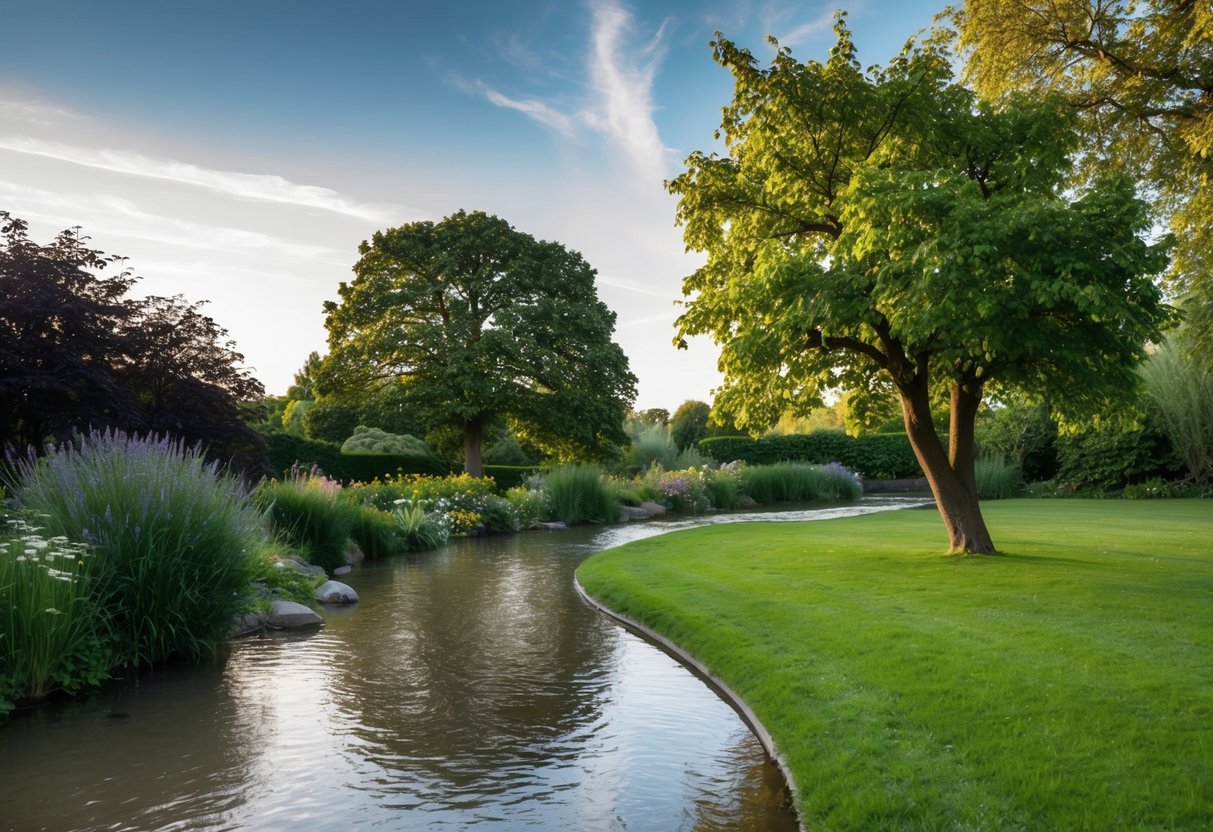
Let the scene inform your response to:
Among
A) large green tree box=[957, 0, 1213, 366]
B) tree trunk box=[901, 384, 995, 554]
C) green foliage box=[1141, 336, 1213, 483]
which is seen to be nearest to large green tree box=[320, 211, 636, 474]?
green foliage box=[1141, 336, 1213, 483]

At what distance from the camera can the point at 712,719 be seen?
5605mm

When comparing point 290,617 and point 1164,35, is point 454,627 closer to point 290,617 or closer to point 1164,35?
point 290,617

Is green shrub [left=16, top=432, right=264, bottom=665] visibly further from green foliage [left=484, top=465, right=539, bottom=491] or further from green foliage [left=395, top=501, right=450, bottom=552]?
green foliage [left=484, top=465, right=539, bottom=491]

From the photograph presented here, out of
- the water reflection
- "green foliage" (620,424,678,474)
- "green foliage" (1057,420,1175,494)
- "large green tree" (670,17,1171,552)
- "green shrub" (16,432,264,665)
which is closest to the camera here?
the water reflection

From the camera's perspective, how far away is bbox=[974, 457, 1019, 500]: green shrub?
2636 centimetres

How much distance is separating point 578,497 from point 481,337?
731cm

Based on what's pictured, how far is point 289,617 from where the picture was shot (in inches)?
344

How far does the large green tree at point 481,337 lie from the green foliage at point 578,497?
4.99 metres

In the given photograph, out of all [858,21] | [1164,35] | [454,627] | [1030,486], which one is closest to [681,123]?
[858,21]

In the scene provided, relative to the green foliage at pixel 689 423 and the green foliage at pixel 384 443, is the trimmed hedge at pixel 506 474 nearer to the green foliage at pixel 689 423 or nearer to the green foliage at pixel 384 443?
the green foliage at pixel 384 443

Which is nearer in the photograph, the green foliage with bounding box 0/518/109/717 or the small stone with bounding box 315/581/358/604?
the green foliage with bounding box 0/518/109/717

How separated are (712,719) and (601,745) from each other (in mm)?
938

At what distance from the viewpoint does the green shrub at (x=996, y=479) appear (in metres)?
26.4

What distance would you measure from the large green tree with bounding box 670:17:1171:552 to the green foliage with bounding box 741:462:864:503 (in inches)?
627
